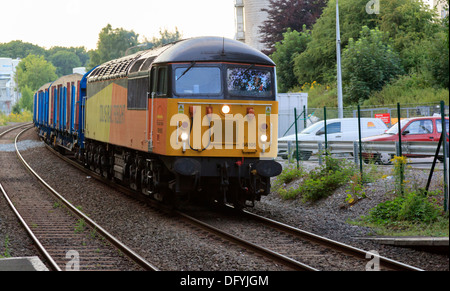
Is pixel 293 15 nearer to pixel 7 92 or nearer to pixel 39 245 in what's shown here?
pixel 39 245

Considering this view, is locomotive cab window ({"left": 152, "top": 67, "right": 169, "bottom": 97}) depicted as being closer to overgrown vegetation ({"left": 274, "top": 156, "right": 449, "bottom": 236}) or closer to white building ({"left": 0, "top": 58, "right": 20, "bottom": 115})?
overgrown vegetation ({"left": 274, "top": 156, "right": 449, "bottom": 236})

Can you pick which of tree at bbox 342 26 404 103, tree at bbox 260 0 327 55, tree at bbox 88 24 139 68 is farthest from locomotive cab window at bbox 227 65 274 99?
tree at bbox 88 24 139 68

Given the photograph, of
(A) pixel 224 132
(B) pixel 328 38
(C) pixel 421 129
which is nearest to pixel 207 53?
(A) pixel 224 132

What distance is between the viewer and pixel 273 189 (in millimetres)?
18109

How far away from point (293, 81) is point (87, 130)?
1272 inches

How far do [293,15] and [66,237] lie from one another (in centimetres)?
4727

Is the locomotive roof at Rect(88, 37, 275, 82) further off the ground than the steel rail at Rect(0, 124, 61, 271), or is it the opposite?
the locomotive roof at Rect(88, 37, 275, 82)

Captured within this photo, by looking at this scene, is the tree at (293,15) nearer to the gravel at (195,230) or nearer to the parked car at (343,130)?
the parked car at (343,130)

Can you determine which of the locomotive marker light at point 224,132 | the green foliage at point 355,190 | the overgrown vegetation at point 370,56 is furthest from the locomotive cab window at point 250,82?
the overgrown vegetation at point 370,56

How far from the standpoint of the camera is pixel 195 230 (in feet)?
40.7

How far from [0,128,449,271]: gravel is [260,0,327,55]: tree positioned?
38.8 meters

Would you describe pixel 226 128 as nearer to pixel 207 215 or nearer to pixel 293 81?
pixel 207 215

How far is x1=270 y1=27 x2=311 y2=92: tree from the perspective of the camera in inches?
2012

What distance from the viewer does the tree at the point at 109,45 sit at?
107 meters
